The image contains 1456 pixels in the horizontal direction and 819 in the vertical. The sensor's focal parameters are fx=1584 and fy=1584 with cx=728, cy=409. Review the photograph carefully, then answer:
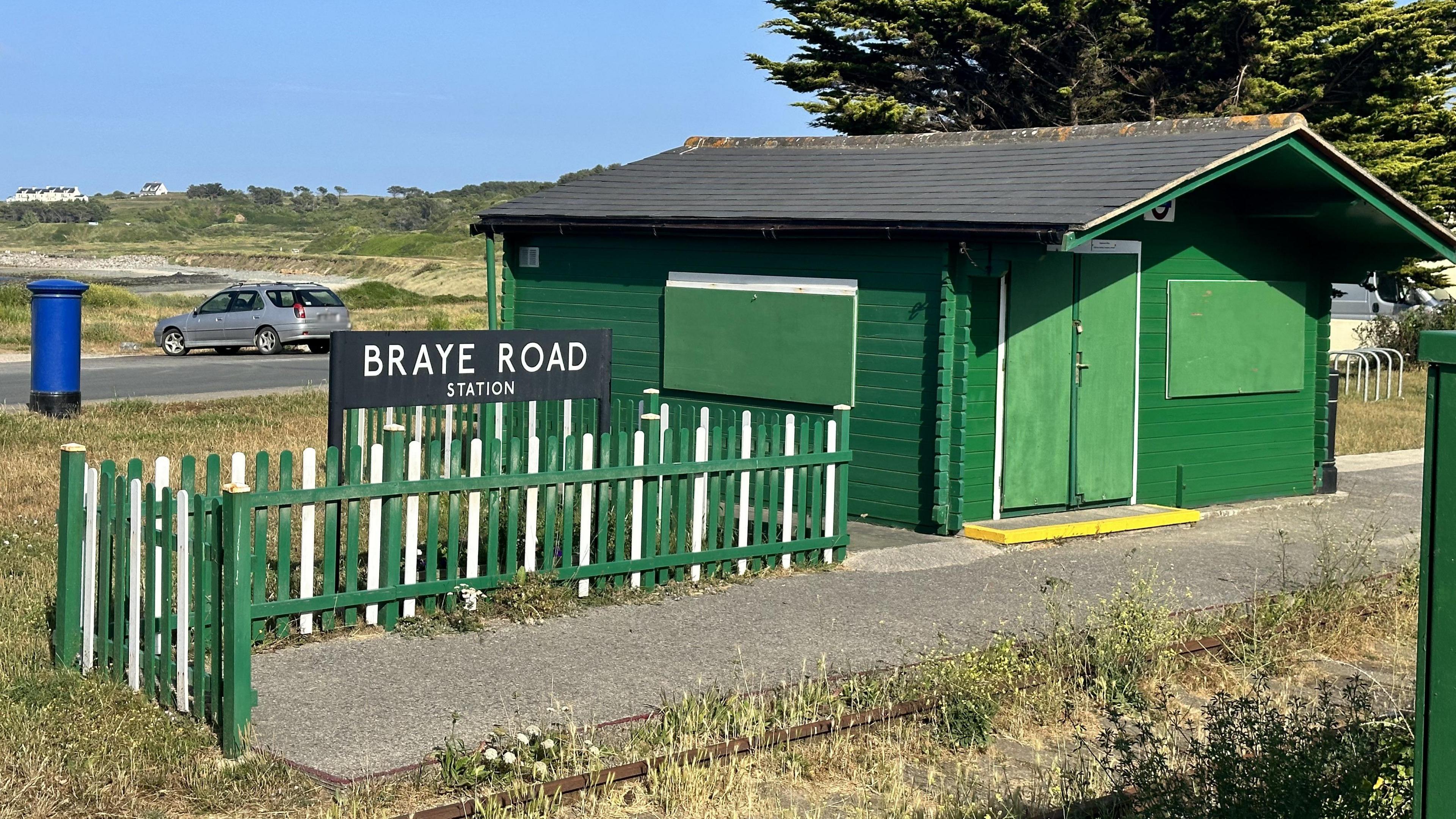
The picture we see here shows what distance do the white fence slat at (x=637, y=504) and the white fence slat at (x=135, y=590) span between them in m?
3.04

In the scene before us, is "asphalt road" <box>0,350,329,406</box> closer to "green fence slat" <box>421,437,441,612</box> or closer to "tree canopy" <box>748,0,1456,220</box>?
"green fence slat" <box>421,437,441,612</box>

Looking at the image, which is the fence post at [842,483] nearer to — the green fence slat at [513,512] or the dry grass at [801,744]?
the dry grass at [801,744]

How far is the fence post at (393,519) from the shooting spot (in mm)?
8016

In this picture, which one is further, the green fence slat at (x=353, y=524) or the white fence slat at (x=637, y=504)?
the white fence slat at (x=637, y=504)

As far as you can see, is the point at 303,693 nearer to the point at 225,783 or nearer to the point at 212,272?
the point at 225,783

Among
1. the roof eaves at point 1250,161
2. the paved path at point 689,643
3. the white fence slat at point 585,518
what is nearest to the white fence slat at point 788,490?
the paved path at point 689,643

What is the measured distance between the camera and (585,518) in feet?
29.2

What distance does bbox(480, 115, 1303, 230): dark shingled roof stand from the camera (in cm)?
1162

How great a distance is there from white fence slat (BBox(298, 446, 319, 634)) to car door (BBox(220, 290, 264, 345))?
2422cm

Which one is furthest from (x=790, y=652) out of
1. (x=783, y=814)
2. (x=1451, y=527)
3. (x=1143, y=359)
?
(x=1143, y=359)

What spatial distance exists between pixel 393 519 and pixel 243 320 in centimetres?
2436

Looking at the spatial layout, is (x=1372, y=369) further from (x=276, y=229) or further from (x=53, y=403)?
(x=276, y=229)

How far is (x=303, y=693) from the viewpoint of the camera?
7.00 meters

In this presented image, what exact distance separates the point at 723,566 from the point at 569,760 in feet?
13.1
